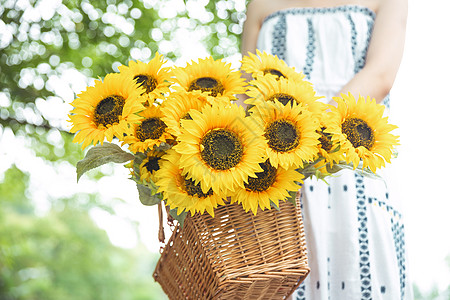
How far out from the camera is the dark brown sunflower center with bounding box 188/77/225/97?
81 cm

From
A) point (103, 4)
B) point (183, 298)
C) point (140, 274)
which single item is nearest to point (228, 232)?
point (183, 298)

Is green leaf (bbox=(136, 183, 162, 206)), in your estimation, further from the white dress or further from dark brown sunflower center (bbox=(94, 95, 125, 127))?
the white dress

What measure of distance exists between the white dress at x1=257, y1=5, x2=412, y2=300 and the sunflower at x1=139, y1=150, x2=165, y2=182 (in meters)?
0.52

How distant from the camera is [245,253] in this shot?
719 mm

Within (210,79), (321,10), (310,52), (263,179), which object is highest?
(321,10)

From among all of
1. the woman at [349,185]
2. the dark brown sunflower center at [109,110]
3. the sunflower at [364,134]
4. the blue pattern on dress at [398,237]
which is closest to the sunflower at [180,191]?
the dark brown sunflower center at [109,110]

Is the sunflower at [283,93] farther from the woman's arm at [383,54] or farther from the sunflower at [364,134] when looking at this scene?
the woman's arm at [383,54]

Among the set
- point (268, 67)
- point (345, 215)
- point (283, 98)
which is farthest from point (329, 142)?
point (345, 215)

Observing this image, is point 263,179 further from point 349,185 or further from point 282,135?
point 349,185

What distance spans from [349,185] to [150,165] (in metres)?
0.61

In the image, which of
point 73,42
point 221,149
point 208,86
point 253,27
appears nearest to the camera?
point 221,149

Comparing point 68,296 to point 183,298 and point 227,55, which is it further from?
point 183,298

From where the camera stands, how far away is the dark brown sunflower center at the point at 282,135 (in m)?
0.70

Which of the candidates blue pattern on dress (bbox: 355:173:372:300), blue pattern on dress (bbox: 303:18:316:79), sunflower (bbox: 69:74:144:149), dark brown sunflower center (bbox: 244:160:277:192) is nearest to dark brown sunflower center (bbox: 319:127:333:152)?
dark brown sunflower center (bbox: 244:160:277:192)
